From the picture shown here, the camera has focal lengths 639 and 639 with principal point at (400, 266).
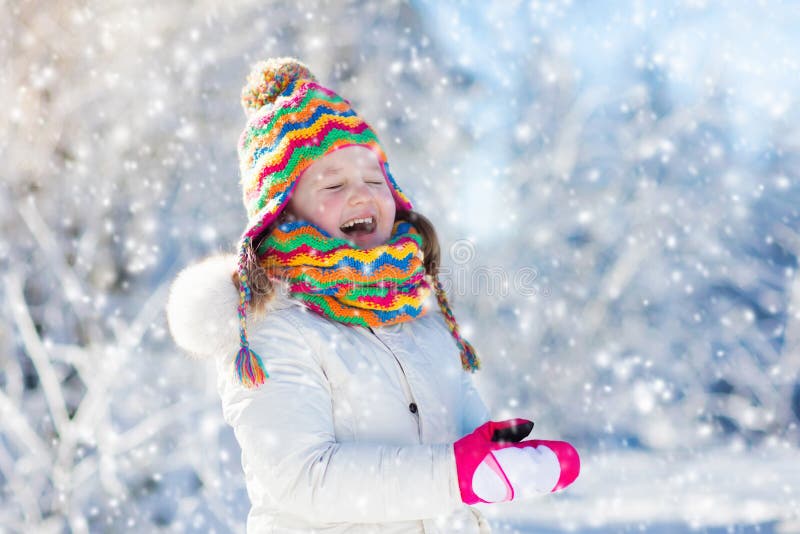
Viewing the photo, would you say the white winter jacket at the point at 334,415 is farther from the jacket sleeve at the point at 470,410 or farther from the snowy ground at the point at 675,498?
the snowy ground at the point at 675,498

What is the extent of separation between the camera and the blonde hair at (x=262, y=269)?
5.13 ft

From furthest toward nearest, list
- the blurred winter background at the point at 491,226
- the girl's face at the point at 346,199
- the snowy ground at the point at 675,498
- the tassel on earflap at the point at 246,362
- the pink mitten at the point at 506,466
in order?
1. the snowy ground at the point at 675,498
2. the blurred winter background at the point at 491,226
3. the girl's face at the point at 346,199
4. the tassel on earflap at the point at 246,362
5. the pink mitten at the point at 506,466

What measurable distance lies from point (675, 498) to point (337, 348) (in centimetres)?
387

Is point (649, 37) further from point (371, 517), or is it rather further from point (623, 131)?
point (371, 517)

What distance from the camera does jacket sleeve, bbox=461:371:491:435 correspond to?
177 centimetres

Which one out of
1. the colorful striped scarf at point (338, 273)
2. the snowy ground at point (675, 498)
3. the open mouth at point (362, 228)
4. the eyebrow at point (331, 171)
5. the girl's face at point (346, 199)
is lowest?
the snowy ground at point (675, 498)

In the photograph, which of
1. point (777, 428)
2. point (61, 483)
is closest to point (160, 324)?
point (61, 483)

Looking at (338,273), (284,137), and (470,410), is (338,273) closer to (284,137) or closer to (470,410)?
(284,137)

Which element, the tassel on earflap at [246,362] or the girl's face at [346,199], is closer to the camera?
the tassel on earflap at [246,362]

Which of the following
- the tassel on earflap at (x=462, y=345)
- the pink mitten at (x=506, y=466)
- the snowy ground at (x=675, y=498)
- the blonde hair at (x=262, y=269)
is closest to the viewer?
the pink mitten at (x=506, y=466)

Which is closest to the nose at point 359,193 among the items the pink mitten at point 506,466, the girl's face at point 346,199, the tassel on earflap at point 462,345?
the girl's face at point 346,199

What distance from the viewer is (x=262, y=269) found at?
1658 mm

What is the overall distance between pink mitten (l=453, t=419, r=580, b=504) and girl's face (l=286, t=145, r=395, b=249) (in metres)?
0.64

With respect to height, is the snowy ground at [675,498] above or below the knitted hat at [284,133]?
below
